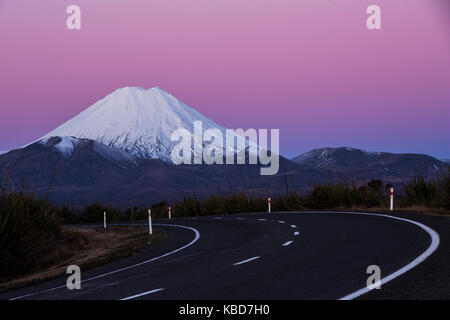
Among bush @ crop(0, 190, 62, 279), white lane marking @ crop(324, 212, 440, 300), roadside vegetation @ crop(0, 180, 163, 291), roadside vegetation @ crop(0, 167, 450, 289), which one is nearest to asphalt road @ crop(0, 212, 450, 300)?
white lane marking @ crop(324, 212, 440, 300)

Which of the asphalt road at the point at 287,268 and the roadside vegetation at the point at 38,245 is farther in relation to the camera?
the roadside vegetation at the point at 38,245

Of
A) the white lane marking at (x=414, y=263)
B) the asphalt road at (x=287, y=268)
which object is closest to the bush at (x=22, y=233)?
the asphalt road at (x=287, y=268)

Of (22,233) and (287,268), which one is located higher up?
(287,268)

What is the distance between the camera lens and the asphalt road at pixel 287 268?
7.48m

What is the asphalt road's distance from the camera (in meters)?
7.48

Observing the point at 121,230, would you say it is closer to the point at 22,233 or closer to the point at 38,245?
the point at 38,245

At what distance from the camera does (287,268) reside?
940 cm

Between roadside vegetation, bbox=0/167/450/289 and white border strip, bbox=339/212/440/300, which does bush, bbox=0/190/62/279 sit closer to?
roadside vegetation, bbox=0/167/450/289

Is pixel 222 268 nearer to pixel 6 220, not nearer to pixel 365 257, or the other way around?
pixel 365 257

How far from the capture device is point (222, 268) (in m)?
10.1

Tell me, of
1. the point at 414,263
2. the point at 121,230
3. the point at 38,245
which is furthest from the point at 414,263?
the point at 121,230

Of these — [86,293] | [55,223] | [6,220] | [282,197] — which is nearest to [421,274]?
[86,293]

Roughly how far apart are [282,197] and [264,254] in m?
19.1

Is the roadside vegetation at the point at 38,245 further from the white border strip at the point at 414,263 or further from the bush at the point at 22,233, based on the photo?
the white border strip at the point at 414,263
